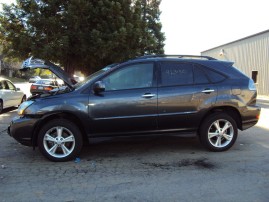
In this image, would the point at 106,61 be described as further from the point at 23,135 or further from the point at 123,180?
the point at 123,180

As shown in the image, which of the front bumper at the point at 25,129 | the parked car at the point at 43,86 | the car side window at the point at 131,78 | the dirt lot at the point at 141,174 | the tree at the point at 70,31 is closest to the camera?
the dirt lot at the point at 141,174

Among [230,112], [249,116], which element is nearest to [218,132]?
[230,112]

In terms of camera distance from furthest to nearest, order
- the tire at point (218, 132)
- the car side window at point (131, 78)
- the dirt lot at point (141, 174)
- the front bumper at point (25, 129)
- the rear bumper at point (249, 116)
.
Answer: the rear bumper at point (249, 116), the tire at point (218, 132), the car side window at point (131, 78), the front bumper at point (25, 129), the dirt lot at point (141, 174)

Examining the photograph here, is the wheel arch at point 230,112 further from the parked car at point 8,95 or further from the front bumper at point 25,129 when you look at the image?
the parked car at point 8,95

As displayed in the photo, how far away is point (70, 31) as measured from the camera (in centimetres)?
1490

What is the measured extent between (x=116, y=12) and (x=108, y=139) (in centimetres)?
1054

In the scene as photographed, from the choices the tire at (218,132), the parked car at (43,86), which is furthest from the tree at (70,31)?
the tire at (218,132)

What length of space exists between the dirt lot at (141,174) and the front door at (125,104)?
61 cm

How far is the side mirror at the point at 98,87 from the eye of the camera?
19.0 ft

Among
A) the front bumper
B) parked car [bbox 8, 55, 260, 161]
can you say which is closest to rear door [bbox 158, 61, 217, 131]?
parked car [bbox 8, 55, 260, 161]

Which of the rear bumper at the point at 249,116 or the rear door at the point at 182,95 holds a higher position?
the rear door at the point at 182,95

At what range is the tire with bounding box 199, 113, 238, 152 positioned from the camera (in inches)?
248

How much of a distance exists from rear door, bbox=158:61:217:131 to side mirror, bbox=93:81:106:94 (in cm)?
103

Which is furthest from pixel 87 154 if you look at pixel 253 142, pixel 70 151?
pixel 253 142
